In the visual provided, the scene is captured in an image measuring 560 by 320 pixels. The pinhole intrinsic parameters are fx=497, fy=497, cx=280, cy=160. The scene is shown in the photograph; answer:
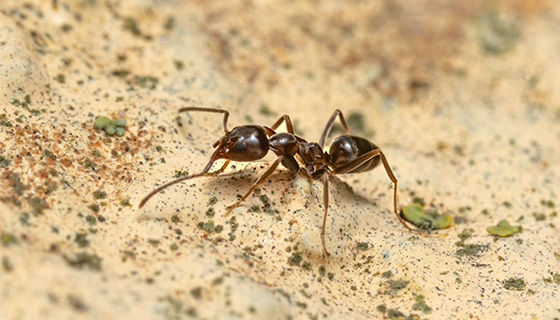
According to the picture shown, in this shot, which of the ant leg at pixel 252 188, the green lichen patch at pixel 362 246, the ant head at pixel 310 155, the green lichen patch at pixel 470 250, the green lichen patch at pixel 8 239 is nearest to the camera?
the green lichen patch at pixel 8 239

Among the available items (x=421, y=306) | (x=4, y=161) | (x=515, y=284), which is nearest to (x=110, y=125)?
(x=4, y=161)

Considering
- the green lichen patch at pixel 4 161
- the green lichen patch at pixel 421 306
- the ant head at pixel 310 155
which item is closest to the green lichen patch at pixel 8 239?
the green lichen patch at pixel 4 161

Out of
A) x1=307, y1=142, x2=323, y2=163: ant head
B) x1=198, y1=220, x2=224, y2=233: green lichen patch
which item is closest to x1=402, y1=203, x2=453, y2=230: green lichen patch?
x1=307, y1=142, x2=323, y2=163: ant head

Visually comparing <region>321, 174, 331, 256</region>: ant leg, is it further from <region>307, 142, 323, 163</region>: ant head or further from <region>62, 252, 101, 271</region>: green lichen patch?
<region>62, 252, 101, 271</region>: green lichen patch

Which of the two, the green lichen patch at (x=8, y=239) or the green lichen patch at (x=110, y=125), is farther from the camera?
the green lichen patch at (x=110, y=125)

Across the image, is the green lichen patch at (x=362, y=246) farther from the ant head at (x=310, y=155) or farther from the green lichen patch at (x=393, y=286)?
the ant head at (x=310, y=155)

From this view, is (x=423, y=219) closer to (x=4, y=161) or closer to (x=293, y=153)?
(x=293, y=153)

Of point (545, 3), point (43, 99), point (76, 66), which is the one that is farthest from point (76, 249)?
point (545, 3)
